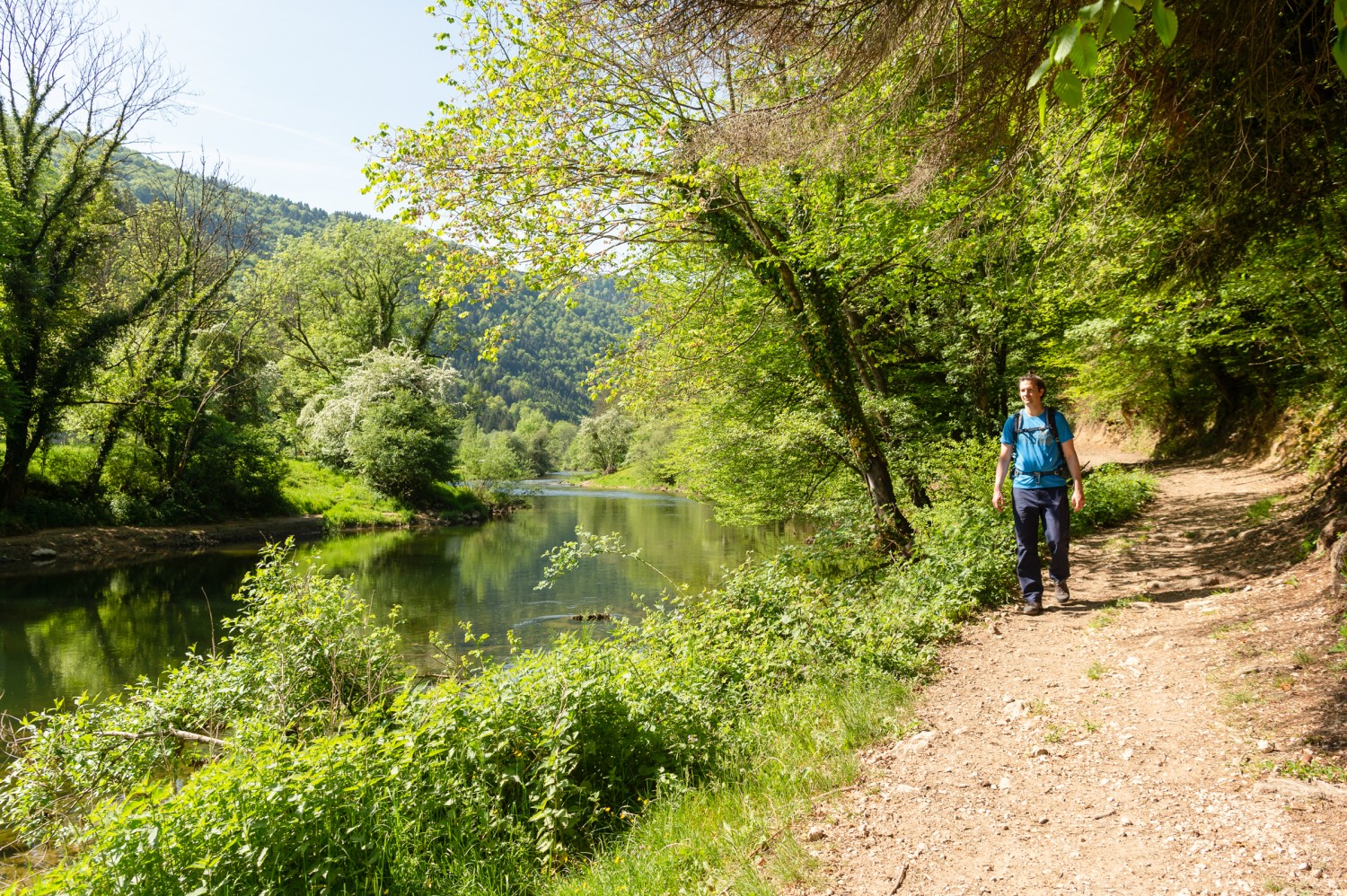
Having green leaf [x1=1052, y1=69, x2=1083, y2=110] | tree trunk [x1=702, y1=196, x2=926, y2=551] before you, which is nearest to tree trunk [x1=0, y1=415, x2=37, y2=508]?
tree trunk [x1=702, y1=196, x2=926, y2=551]

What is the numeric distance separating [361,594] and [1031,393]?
47.4 ft

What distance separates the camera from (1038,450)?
5.70 metres

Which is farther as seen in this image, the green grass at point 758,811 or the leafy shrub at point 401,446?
the leafy shrub at point 401,446

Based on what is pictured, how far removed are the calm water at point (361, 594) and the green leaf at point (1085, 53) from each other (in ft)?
27.2

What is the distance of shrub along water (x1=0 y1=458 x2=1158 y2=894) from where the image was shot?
3.37 metres

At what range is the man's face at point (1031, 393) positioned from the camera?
225 inches

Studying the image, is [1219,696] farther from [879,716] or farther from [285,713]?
[285,713]

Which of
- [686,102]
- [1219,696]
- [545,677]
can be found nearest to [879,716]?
[1219,696]

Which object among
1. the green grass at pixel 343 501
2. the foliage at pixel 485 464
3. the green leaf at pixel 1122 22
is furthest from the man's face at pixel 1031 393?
the foliage at pixel 485 464

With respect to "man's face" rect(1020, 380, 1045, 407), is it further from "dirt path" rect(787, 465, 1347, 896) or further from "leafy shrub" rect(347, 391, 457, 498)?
"leafy shrub" rect(347, 391, 457, 498)

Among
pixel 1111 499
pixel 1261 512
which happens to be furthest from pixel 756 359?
pixel 1261 512

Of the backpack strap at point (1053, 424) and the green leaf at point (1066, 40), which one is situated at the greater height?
the green leaf at point (1066, 40)

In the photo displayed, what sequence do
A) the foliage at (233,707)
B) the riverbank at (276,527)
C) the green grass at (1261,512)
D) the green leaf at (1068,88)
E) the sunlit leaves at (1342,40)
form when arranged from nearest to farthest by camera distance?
the sunlit leaves at (1342,40), the green leaf at (1068,88), the foliage at (233,707), the green grass at (1261,512), the riverbank at (276,527)

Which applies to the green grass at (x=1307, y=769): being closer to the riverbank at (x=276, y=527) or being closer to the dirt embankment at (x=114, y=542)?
the riverbank at (x=276, y=527)
